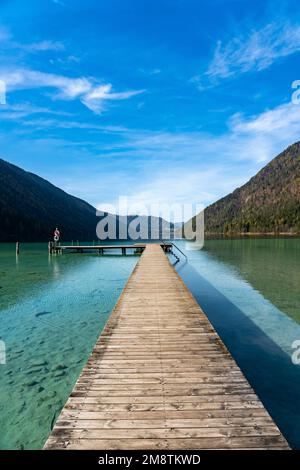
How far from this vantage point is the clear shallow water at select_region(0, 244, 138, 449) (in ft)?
20.5

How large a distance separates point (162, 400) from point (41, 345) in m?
7.18

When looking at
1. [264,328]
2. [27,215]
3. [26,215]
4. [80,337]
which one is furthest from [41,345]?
[27,215]

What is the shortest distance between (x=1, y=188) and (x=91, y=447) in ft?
521

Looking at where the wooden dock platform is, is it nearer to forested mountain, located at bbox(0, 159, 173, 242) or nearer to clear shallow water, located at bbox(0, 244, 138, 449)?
clear shallow water, located at bbox(0, 244, 138, 449)

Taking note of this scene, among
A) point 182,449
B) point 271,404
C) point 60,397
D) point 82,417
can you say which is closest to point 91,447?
point 82,417

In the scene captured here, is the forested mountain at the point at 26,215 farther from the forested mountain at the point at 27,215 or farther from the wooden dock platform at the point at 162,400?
the wooden dock platform at the point at 162,400

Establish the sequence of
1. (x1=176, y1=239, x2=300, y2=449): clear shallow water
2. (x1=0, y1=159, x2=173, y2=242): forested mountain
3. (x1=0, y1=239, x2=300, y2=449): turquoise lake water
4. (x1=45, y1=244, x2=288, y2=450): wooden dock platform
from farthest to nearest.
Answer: (x1=0, y1=159, x2=173, y2=242): forested mountain → (x1=176, y1=239, x2=300, y2=449): clear shallow water → (x1=0, y1=239, x2=300, y2=449): turquoise lake water → (x1=45, y1=244, x2=288, y2=450): wooden dock platform

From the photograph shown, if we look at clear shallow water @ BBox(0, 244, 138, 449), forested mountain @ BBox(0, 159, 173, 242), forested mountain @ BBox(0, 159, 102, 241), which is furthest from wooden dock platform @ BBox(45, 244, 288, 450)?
forested mountain @ BBox(0, 159, 102, 241)

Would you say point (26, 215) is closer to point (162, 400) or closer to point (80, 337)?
point (80, 337)

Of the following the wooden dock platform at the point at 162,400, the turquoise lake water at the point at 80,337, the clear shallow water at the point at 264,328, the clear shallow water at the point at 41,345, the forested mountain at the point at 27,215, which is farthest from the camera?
the forested mountain at the point at 27,215

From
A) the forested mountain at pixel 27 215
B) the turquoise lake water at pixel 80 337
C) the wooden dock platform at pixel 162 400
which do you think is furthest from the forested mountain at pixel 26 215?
the wooden dock platform at pixel 162 400

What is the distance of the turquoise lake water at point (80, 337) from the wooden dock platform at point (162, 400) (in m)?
1.84

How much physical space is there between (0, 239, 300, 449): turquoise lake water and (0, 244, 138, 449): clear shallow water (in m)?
0.02

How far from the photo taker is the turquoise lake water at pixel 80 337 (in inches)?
255
